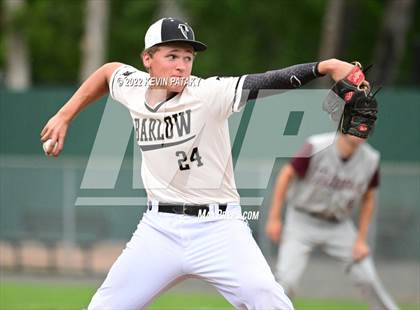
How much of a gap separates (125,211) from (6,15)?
1116 cm

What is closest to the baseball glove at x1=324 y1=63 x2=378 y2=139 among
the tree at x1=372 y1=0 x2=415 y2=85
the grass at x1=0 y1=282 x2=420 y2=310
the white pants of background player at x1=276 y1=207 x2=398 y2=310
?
the white pants of background player at x1=276 y1=207 x2=398 y2=310

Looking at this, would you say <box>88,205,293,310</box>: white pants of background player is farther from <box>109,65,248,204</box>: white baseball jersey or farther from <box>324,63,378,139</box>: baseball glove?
<box>324,63,378,139</box>: baseball glove

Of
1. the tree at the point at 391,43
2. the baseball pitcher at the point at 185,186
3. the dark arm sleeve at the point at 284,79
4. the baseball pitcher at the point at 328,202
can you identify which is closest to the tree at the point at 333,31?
the tree at the point at 391,43

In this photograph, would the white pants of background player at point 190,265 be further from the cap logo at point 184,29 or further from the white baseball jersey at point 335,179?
the white baseball jersey at point 335,179

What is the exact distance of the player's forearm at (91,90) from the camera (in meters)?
6.50

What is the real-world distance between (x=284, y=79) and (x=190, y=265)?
4.01ft

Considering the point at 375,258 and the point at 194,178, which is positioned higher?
the point at 194,178

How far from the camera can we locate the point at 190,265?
19.4 feet

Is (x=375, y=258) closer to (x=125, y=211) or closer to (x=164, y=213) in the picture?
(x=125, y=211)

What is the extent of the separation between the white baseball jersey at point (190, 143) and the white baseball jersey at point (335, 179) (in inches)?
135

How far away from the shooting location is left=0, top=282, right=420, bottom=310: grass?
10609 mm

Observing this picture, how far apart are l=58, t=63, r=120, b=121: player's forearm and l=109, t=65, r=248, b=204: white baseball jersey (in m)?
0.45

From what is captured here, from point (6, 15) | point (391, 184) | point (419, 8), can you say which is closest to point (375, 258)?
point (391, 184)

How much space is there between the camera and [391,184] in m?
14.3
